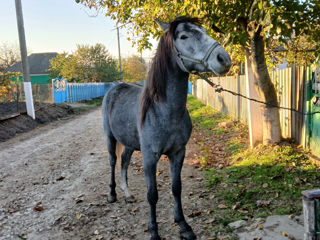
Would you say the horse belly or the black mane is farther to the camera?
the horse belly

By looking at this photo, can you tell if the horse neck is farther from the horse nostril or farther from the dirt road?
the dirt road

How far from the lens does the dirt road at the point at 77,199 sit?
355cm

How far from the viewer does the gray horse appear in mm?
2529

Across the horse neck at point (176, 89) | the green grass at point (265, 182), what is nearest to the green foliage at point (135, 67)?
the green grass at point (265, 182)

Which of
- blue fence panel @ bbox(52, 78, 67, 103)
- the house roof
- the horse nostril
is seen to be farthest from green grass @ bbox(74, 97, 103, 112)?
the house roof

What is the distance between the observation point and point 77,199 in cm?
446

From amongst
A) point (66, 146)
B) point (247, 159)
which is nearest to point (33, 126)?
point (66, 146)

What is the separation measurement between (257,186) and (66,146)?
19.5 feet

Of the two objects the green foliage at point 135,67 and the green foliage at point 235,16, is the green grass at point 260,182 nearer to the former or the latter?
the green foliage at point 235,16

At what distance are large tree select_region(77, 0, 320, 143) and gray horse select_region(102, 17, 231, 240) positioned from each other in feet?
4.29

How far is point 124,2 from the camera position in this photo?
5.41 m

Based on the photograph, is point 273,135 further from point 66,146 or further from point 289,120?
point 66,146

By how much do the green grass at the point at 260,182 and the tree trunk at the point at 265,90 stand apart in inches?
11.7

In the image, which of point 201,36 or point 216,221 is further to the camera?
point 216,221
